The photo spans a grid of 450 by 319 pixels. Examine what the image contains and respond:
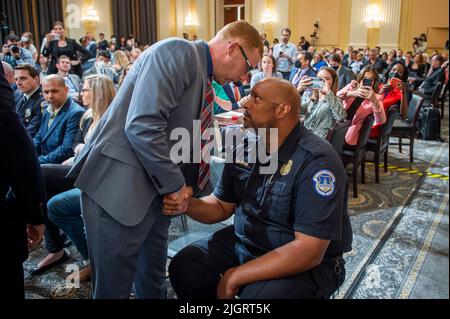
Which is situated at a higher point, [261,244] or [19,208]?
[19,208]

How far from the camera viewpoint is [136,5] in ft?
53.2

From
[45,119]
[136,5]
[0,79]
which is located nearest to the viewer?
[0,79]

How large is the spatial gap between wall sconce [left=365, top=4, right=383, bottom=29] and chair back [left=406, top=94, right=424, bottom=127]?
34.9 ft

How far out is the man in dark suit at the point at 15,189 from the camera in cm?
127

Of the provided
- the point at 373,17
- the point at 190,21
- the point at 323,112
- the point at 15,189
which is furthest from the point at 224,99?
the point at 190,21

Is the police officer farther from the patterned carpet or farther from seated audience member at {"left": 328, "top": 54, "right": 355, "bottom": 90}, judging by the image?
seated audience member at {"left": 328, "top": 54, "right": 355, "bottom": 90}

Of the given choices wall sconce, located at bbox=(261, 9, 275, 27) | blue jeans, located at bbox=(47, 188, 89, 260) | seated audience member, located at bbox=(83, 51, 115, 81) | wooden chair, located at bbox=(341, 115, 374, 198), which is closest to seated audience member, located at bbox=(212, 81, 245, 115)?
wooden chair, located at bbox=(341, 115, 374, 198)

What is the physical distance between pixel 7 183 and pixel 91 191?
27 centimetres

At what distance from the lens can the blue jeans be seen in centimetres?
235

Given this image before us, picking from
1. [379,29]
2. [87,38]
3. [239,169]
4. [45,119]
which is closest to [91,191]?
[239,169]

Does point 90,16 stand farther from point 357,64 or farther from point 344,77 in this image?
point 344,77

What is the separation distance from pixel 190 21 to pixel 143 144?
56.2 ft

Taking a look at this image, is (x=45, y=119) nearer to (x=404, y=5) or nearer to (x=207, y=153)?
(x=207, y=153)

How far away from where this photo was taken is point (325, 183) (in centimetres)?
148
